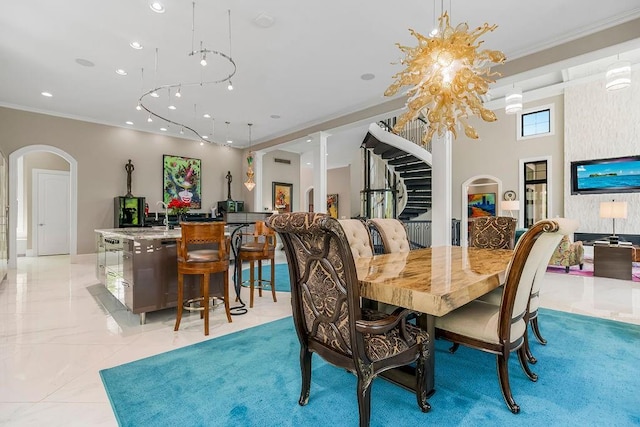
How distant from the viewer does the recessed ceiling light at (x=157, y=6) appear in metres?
3.10

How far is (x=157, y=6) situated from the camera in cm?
314

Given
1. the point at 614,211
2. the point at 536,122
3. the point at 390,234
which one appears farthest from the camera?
the point at 536,122

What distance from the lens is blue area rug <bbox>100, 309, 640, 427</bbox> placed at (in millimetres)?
1609

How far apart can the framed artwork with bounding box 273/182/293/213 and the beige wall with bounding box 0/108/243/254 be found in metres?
2.50

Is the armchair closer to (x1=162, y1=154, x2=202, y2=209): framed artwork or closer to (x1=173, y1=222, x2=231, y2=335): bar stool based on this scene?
(x1=173, y1=222, x2=231, y2=335): bar stool

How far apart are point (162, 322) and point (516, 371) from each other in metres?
3.10

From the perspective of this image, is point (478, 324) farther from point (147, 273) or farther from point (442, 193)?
point (442, 193)

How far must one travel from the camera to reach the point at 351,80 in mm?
4953

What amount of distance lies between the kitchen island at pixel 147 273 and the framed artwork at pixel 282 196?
6467 millimetres

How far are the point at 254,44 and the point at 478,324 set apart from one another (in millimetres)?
3947

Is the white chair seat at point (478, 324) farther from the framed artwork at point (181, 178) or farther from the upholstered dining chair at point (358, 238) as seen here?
the framed artwork at point (181, 178)

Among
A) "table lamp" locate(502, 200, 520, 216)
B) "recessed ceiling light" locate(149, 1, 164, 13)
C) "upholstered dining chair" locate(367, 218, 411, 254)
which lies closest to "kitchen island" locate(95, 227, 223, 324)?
"upholstered dining chair" locate(367, 218, 411, 254)

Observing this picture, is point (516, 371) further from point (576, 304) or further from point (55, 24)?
point (55, 24)

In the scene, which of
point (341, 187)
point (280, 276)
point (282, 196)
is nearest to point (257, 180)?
point (282, 196)
